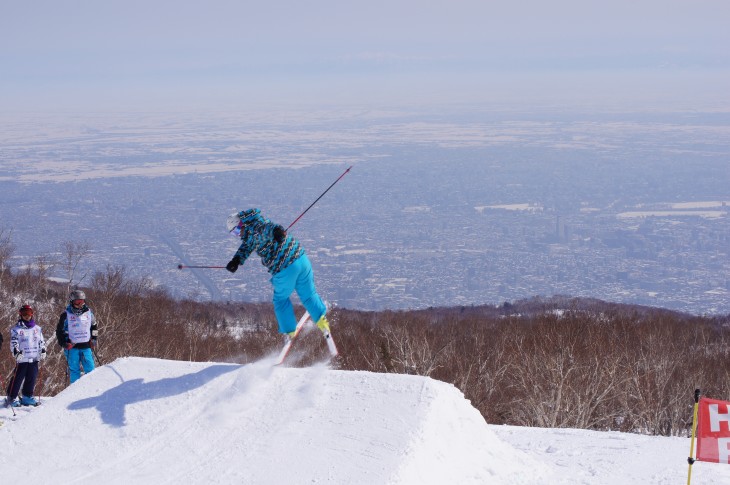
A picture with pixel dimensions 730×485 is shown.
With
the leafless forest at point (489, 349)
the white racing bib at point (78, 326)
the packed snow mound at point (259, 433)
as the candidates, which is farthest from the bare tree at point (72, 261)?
the packed snow mound at point (259, 433)

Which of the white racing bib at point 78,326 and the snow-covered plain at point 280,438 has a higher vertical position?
the white racing bib at point 78,326

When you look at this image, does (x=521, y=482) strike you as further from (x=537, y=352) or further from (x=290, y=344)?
(x=537, y=352)

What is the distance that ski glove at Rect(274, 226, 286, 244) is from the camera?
9.37 metres

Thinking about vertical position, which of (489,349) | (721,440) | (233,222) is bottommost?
(489,349)

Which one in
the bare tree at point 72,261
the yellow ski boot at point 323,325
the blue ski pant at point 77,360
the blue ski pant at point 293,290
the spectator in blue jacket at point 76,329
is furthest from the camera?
the bare tree at point 72,261

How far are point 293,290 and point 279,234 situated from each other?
2.83ft

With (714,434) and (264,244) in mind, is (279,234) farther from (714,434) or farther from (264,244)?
(714,434)

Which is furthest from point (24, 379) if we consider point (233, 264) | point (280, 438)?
point (280, 438)

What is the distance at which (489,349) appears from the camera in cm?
3459

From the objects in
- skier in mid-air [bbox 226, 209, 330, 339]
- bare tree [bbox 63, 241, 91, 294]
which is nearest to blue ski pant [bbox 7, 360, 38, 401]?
skier in mid-air [bbox 226, 209, 330, 339]

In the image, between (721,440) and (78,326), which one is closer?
(721,440)

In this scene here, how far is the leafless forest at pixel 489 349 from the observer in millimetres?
21562

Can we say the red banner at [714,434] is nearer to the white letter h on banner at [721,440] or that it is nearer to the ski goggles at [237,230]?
the white letter h on banner at [721,440]

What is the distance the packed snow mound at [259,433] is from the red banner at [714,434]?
157cm
